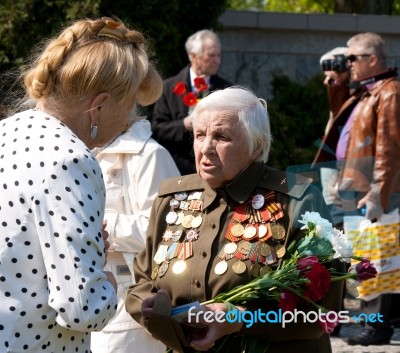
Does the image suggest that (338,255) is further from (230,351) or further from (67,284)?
(67,284)

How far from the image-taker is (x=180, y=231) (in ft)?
12.8

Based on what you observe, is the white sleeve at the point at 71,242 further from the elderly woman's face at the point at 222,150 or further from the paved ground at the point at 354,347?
the paved ground at the point at 354,347

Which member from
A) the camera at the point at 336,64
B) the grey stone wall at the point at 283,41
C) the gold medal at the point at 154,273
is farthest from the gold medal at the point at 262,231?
the grey stone wall at the point at 283,41

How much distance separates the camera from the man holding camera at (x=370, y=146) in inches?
266

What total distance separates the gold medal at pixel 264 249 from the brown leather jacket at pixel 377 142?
305 cm

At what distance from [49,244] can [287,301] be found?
1190mm

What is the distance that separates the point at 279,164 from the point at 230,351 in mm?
6476

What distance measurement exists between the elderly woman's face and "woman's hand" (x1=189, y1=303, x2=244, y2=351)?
548mm

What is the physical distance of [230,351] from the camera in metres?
3.78

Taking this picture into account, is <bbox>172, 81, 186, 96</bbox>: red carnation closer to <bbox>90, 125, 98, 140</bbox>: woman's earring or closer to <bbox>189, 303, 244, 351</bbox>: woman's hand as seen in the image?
<bbox>189, 303, 244, 351</bbox>: woman's hand

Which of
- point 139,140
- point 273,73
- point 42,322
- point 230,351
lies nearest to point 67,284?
point 42,322

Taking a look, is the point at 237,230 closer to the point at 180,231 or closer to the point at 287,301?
the point at 180,231

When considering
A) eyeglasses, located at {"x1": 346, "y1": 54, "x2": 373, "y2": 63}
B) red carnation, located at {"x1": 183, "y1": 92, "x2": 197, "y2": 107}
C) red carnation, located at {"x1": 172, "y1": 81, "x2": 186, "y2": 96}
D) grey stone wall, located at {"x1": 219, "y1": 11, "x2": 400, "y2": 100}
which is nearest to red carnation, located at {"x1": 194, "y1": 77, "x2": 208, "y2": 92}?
red carnation, located at {"x1": 172, "y1": 81, "x2": 186, "y2": 96}

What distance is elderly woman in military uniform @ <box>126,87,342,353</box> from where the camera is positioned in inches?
145
